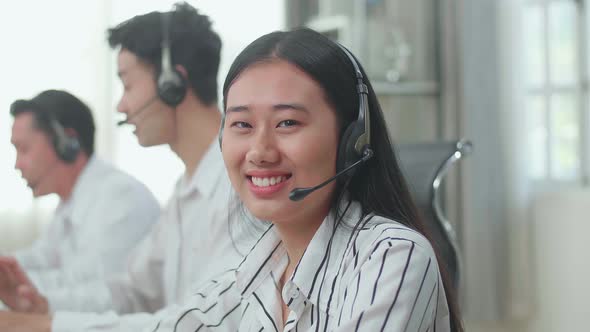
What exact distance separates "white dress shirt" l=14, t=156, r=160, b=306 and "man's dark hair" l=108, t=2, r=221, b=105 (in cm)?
25

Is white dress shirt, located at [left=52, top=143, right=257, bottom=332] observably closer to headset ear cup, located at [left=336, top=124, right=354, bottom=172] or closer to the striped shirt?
the striped shirt

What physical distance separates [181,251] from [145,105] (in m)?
0.26

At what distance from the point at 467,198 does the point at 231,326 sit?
189cm

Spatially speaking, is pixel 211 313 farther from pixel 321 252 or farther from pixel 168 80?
pixel 168 80

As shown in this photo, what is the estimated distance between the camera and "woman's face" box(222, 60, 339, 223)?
2.49 feet

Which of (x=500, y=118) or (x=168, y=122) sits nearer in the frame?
(x=168, y=122)

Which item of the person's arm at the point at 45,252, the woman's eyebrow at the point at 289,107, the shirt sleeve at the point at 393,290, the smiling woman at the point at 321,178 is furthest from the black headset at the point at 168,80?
the shirt sleeve at the point at 393,290

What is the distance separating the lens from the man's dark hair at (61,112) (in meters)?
1.31

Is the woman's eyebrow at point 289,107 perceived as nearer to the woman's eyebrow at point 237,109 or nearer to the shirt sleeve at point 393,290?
the woman's eyebrow at point 237,109

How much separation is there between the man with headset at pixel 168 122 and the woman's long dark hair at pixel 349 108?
1.46 ft

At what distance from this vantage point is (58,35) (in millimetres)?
1624

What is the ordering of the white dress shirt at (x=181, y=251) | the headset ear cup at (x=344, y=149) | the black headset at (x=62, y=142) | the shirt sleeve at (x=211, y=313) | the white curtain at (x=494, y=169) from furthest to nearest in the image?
the white curtain at (x=494, y=169) < the black headset at (x=62, y=142) < the white dress shirt at (x=181, y=251) < the shirt sleeve at (x=211, y=313) < the headset ear cup at (x=344, y=149)

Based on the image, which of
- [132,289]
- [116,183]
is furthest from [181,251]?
[116,183]

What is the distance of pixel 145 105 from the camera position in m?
1.30
